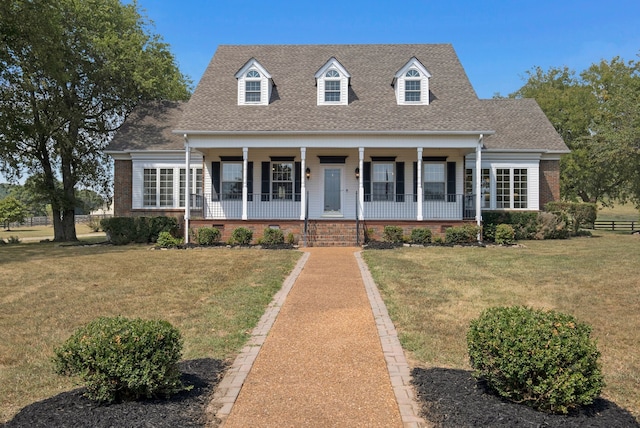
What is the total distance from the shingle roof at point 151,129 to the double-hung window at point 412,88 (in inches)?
413

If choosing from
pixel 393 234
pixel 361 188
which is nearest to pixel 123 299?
pixel 393 234

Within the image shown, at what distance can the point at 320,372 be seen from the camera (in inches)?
203

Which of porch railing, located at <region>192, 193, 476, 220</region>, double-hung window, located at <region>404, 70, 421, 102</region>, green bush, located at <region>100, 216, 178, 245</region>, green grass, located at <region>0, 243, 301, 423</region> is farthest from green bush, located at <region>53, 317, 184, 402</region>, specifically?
double-hung window, located at <region>404, 70, 421, 102</region>

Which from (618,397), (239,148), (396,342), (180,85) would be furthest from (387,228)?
(180,85)

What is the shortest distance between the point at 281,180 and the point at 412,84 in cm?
713

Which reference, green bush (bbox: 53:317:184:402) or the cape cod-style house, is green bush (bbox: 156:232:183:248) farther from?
green bush (bbox: 53:317:184:402)

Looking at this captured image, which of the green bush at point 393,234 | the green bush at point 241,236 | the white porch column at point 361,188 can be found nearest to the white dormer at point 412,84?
the white porch column at point 361,188

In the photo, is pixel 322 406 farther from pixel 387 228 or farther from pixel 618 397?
pixel 387 228

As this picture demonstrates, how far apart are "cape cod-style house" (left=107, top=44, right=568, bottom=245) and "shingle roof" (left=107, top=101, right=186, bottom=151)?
0.09 metres

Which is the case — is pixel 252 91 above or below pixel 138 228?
above

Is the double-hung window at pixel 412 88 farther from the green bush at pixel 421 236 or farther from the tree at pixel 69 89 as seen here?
the tree at pixel 69 89

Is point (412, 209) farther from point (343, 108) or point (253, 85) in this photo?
point (253, 85)

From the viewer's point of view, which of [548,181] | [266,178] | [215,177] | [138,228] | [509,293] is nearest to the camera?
[509,293]

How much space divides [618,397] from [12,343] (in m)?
7.36
